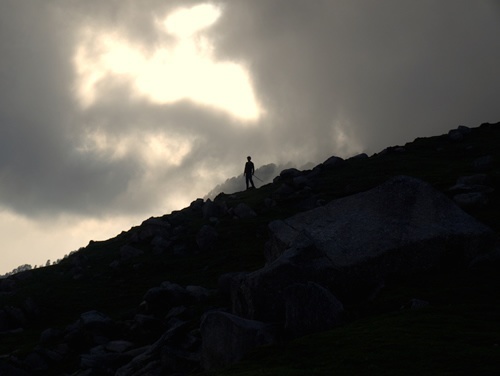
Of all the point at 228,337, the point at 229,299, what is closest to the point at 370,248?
the point at 228,337

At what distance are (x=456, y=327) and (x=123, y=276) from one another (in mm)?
46074

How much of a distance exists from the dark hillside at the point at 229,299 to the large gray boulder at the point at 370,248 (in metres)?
1.04

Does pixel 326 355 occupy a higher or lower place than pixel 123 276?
lower

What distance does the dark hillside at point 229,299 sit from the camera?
21906mm

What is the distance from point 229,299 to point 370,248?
43.9 ft

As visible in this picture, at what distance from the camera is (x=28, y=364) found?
4016cm

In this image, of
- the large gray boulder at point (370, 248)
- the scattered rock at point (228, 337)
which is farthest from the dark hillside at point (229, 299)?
the scattered rock at point (228, 337)

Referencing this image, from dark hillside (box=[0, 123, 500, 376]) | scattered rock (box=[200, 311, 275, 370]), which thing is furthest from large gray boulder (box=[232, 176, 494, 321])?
scattered rock (box=[200, 311, 275, 370])

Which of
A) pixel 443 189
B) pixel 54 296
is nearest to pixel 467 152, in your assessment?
pixel 443 189

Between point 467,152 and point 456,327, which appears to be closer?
point 456,327

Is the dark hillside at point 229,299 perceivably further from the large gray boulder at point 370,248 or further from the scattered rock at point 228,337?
the scattered rock at point 228,337

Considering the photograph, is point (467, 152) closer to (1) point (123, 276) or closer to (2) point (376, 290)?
(1) point (123, 276)

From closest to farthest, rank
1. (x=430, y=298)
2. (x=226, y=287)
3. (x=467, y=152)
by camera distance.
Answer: (x=430, y=298), (x=226, y=287), (x=467, y=152)

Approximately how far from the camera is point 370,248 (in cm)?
3550
